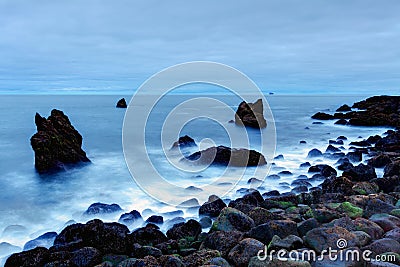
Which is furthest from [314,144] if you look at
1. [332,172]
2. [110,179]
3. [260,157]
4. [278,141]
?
[110,179]

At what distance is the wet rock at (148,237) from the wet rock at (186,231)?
9.2 inches

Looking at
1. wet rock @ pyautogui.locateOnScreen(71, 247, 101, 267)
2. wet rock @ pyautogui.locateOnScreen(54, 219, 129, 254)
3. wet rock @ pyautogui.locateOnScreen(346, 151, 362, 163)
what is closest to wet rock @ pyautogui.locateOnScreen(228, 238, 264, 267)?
wet rock @ pyautogui.locateOnScreen(54, 219, 129, 254)

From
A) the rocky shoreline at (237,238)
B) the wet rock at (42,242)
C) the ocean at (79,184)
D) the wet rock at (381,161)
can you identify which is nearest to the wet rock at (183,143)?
the ocean at (79,184)

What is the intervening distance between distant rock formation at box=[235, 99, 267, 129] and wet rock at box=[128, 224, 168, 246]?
15576 millimetres

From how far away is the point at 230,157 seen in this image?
10.2m

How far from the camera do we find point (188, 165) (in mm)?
10250

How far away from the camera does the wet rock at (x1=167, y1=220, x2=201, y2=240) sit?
16.1ft

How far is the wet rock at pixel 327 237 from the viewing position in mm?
3846

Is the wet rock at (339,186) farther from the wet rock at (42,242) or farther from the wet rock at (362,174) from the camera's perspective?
the wet rock at (42,242)

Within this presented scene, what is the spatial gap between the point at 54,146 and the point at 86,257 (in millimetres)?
6198

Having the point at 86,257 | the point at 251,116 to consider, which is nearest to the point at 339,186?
the point at 86,257

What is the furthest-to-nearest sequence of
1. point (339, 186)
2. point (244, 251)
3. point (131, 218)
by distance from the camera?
point (339, 186) < point (131, 218) < point (244, 251)

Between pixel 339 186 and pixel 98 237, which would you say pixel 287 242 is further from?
pixel 339 186

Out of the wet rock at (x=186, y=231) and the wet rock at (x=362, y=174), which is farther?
the wet rock at (x=362, y=174)
